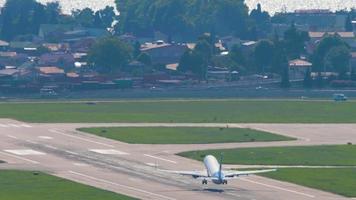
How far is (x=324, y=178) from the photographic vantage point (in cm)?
15775

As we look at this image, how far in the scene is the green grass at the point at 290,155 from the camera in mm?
170875

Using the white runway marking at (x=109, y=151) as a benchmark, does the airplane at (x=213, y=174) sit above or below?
above

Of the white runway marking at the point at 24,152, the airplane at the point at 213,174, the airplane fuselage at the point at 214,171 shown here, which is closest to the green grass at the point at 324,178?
the airplane at the point at 213,174

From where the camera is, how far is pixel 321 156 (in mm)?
176500

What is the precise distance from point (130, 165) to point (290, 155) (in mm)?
18064

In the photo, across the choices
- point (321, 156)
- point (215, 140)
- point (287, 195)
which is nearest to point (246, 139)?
→ point (215, 140)

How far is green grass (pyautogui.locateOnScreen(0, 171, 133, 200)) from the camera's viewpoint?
469 feet

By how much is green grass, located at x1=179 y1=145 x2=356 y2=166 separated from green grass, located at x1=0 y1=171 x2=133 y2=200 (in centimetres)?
2222

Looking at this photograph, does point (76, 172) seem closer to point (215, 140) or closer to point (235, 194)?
point (235, 194)

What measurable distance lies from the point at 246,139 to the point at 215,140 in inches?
140

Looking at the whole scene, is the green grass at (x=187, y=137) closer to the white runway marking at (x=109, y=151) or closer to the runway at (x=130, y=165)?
the runway at (x=130, y=165)

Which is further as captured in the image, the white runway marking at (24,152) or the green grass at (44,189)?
the white runway marking at (24,152)

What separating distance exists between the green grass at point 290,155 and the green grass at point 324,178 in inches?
254

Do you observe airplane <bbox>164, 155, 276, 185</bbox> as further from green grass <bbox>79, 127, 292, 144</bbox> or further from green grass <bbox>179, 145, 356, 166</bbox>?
green grass <bbox>79, 127, 292, 144</bbox>
